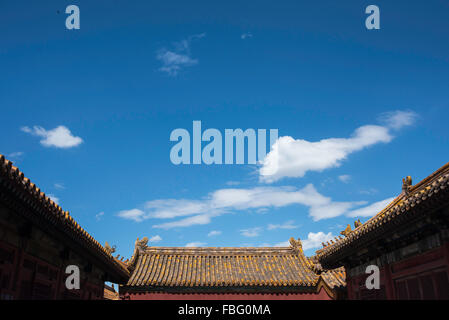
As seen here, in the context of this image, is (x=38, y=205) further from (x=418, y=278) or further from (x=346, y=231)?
(x=346, y=231)

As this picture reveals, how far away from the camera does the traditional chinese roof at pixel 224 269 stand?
16.2 meters

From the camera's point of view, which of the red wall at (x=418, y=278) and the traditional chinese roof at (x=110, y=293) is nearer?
the red wall at (x=418, y=278)

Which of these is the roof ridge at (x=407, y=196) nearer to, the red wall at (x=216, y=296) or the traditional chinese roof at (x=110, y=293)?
the red wall at (x=216, y=296)

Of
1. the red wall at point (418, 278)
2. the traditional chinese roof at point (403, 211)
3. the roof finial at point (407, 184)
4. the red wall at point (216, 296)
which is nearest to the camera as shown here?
the traditional chinese roof at point (403, 211)

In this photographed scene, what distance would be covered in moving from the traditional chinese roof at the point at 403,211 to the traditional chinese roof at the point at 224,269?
490 centimetres

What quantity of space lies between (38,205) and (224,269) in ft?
43.6

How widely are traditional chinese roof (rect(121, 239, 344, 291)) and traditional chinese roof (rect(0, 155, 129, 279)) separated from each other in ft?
26.9

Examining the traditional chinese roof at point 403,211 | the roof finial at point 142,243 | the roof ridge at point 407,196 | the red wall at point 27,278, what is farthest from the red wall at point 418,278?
the roof finial at point 142,243

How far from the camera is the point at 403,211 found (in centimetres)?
690

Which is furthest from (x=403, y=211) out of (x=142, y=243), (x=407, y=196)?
(x=142, y=243)

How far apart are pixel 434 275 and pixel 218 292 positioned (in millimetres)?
10735

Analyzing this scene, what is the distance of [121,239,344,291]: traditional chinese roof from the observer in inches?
636
